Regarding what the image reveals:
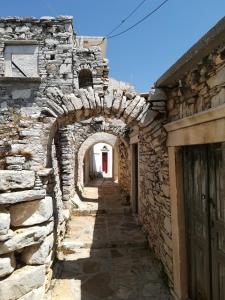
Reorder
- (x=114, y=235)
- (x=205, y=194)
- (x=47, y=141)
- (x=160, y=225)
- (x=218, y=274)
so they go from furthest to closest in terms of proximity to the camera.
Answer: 1. (x=114, y=235)
2. (x=160, y=225)
3. (x=47, y=141)
4. (x=205, y=194)
5. (x=218, y=274)

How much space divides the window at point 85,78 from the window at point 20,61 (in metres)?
2.04

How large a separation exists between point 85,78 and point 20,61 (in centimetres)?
291

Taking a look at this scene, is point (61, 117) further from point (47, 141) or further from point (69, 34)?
point (69, 34)

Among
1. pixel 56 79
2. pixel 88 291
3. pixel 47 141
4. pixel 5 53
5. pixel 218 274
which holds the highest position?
pixel 5 53

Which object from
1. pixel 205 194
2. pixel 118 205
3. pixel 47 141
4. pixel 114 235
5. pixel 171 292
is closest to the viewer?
pixel 205 194

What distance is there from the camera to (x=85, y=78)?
1075cm

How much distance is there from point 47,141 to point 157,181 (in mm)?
2112

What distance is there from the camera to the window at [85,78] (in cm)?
1026

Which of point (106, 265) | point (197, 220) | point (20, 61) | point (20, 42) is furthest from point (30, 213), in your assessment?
point (20, 42)

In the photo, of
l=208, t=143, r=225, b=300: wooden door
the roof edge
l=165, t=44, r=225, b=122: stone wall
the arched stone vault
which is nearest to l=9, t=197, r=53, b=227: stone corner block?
the arched stone vault

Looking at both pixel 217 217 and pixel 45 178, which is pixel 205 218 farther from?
pixel 45 178

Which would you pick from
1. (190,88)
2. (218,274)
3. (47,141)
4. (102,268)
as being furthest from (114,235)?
(190,88)

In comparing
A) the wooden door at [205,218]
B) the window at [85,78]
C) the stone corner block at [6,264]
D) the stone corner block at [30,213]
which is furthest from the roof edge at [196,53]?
the window at [85,78]

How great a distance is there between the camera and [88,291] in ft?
14.0
